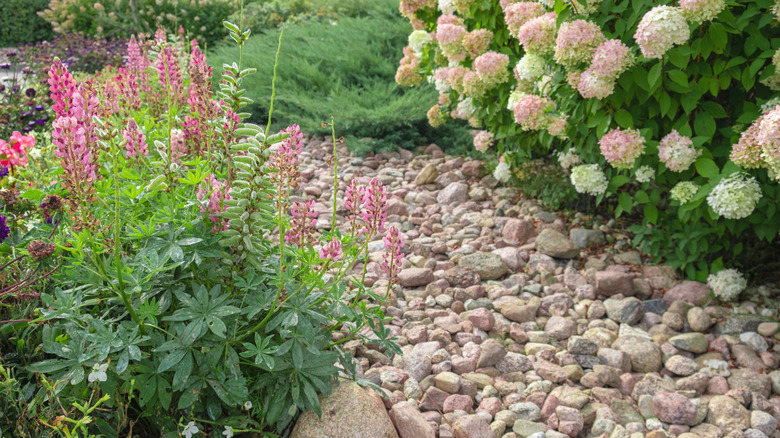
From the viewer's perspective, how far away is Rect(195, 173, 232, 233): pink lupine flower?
5.91 feet

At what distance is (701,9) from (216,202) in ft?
6.79

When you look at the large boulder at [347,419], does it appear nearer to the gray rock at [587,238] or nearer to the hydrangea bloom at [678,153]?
the hydrangea bloom at [678,153]

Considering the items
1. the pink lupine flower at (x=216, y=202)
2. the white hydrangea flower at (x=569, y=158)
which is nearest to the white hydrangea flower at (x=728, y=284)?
the white hydrangea flower at (x=569, y=158)

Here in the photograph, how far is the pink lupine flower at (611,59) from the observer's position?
2.71m

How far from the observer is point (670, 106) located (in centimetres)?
285

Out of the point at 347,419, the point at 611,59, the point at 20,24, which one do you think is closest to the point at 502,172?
the point at 611,59

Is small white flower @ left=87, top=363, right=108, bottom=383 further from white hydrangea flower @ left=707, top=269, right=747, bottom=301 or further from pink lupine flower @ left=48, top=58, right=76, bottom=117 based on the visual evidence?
white hydrangea flower @ left=707, top=269, right=747, bottom=301

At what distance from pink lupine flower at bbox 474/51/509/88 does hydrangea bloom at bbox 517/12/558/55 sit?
0.39 m

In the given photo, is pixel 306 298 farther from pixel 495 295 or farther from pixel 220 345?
pixel 495 295

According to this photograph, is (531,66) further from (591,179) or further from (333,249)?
(333,249)

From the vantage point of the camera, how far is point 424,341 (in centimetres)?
275

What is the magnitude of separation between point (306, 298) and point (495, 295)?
1.56 metres

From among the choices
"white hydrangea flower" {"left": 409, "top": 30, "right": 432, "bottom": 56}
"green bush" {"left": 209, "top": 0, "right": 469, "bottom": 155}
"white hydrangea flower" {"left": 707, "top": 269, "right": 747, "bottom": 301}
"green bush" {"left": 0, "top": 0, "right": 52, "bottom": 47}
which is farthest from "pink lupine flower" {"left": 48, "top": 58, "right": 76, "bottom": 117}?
"green bush" {"left": 0, "top": 0, "right": 52, "bottom": 47}

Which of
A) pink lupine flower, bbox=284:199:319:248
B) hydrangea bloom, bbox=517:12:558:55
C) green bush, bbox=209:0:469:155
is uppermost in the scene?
hydrangea bloom, bbox=517:12:558:55
